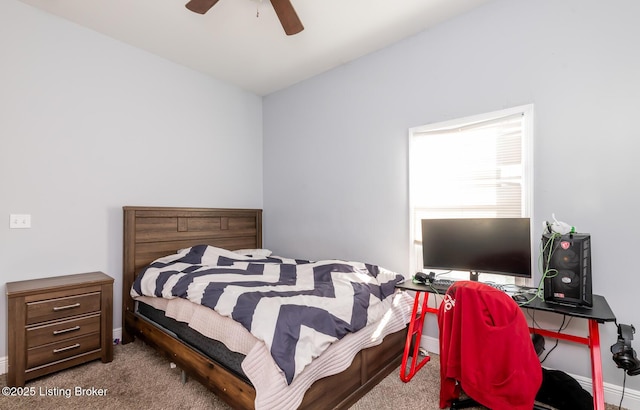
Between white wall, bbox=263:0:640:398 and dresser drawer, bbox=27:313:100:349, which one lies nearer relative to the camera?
white wall, bbox=263:0:640:398

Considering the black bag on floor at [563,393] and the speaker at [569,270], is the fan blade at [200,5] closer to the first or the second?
the speaker at [569,270]

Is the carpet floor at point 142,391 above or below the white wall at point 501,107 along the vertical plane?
below

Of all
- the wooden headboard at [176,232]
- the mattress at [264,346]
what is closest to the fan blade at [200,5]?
the wooden headboard at [176,232]

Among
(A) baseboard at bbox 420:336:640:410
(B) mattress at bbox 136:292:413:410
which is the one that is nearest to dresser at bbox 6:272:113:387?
(B) mattress at bbox 136:292:413:410

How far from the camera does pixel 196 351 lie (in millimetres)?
1899

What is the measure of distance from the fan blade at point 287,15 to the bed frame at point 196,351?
6.46ft

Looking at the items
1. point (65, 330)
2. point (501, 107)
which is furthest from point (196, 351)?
point (501, 107)

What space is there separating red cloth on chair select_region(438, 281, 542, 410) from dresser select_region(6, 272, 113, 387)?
241 centimetres

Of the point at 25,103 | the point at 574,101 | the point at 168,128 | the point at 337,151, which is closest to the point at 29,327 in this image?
the point at 25,103

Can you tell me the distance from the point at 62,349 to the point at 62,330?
0.43 feet

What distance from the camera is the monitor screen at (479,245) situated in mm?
1967

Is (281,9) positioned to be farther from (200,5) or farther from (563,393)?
(563,393)

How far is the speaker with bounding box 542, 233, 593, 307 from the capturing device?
1.65 metres

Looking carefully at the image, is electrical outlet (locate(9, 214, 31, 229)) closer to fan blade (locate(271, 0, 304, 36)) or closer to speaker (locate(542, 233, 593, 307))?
fan blade (locate(271, 0, 304, 36))
